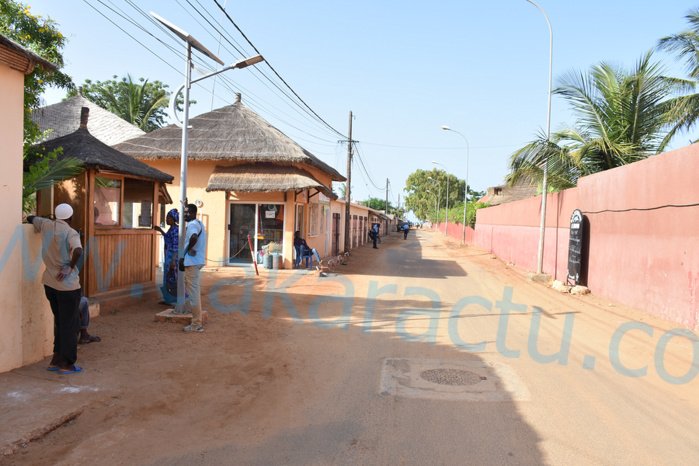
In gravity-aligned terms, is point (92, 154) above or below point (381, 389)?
above

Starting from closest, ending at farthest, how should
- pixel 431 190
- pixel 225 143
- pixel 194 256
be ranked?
pixel 194 256 < pixel 225 143 < pixel 431 190

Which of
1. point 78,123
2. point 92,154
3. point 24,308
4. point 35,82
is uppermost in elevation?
point 78,123

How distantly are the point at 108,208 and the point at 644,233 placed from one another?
1062 centimetres

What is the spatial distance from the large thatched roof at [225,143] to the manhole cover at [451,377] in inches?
434

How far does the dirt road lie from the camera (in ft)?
12.6

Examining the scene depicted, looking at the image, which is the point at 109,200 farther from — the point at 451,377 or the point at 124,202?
the point at 451,377

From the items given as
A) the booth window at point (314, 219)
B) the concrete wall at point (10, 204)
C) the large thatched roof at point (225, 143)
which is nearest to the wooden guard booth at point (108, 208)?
the concrete wall at point (10, 204)

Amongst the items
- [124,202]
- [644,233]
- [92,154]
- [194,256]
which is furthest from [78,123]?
[644,233]

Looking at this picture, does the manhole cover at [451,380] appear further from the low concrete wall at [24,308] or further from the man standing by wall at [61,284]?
the low concrete wall at [24,308]

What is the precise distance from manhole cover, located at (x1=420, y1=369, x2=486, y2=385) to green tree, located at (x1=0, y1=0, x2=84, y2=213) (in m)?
5.76

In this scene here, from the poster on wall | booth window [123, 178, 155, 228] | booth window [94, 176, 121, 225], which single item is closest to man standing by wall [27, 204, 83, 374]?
booth window [94, 176, 121, 225]

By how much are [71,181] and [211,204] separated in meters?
8.40

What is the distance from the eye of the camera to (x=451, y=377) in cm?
575

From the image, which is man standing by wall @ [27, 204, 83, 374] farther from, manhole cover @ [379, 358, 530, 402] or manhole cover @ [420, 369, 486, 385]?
manhole cover @ [420, 369, 486, 385]
